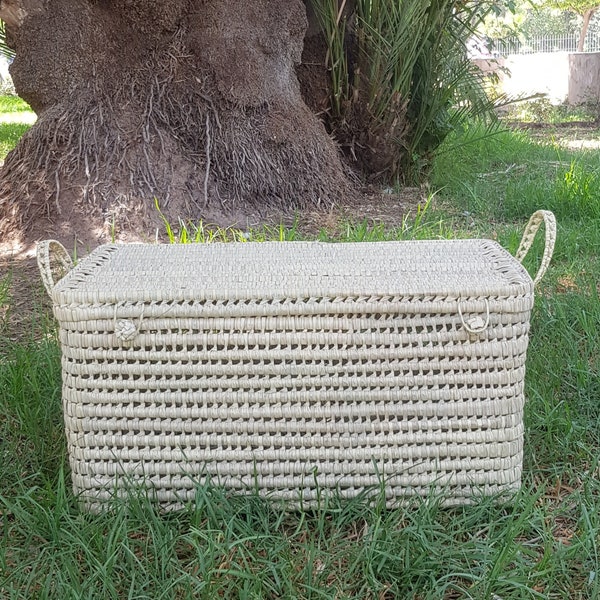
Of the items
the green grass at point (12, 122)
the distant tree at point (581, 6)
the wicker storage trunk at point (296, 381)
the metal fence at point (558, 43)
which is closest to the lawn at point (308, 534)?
the wicker storage trunk at point (296, 381)

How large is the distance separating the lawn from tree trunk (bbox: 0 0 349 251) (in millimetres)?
1408

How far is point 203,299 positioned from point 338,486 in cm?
49

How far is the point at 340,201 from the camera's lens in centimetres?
388

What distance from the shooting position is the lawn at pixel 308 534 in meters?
1.24

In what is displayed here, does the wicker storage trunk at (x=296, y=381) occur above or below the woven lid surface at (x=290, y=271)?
below

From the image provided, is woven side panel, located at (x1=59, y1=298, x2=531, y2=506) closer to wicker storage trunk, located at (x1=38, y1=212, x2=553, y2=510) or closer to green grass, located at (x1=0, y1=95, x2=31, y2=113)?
wicker storage trunk, located at (x1=38, y1=212, x2=553, y2=510)

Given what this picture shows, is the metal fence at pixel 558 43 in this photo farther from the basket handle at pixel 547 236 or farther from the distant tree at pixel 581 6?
the basket handle at pixel 547 236

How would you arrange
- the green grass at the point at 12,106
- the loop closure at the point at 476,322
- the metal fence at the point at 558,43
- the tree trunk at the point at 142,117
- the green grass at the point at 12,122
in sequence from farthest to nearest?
1. the metal fence at the point at 558,43
2. the green grass at the point at 12,106
3. the green grass at the point at 12,122
4. the tree trunk at the point at 142,117
5. the loop closure at the point at 476,322

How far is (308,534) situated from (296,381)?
32 centimetres

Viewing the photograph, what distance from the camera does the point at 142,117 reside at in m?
3.32

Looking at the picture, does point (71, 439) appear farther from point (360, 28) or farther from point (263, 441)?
point (360, 28)

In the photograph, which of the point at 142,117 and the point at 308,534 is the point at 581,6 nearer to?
the point at 142,117

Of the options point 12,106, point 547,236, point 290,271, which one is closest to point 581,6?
point 12,106

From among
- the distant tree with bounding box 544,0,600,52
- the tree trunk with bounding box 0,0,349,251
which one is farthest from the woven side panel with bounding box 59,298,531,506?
the distant tree with bounding box 544,0,600,52
